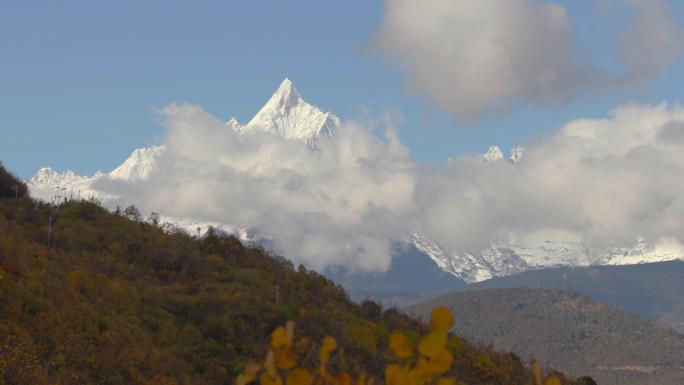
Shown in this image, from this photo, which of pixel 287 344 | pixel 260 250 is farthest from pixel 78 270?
pixel 287 344

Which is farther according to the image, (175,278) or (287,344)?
(175,278)

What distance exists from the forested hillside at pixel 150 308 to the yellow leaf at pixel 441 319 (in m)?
29.4

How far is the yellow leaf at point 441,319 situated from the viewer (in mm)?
6176

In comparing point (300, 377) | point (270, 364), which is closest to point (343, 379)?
point (300, 377)

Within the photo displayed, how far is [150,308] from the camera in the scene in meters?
61.5

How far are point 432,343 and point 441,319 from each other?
0.54 feet

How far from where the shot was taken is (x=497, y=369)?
254ft

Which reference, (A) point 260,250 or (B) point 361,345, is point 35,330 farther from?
(A) point 260,250

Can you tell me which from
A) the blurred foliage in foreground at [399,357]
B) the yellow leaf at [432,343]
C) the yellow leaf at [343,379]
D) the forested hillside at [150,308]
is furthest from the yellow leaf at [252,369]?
the forested hillside at [150,308]

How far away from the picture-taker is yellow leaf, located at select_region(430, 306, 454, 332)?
6.18 m

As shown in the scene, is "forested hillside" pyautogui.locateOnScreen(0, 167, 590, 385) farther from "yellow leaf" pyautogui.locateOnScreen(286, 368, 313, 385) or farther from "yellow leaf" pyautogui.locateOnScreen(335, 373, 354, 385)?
"yellow leaf" pyautogui.locateOnScreen(286, 368, 313, 385)

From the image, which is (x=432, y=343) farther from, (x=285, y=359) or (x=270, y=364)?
(x=285, y=359)

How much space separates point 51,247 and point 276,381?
216 feet

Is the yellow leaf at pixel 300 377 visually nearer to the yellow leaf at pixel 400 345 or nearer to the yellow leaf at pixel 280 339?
the yellow leaf at pixel 280 339
